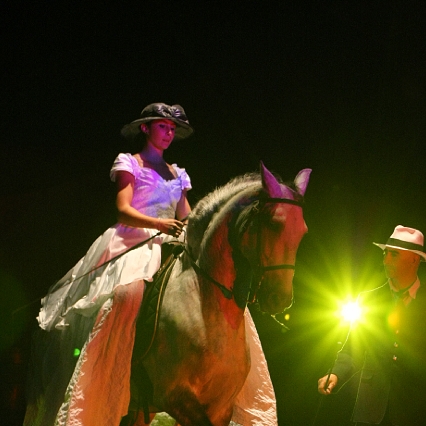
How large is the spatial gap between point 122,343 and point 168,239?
2.11ft

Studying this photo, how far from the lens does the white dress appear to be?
236cm

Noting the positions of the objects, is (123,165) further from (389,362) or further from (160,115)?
(389,362)

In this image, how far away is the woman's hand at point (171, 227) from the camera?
103 inches

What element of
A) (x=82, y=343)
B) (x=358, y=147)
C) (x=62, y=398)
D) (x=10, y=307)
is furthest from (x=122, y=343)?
(x=358, y=147)

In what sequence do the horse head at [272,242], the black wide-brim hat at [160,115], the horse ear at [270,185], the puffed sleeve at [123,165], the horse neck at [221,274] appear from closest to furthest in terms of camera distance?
the horse head at [272,242] < the horse ear at [270,185] < the horse neck at [221,274] < the puffed sleeve at [123,165] < the black wide-brim hat at [160,115]

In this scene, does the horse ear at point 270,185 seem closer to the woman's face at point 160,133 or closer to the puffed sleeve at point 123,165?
the puffed sleeve at point 123,165

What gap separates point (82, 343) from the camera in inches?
102

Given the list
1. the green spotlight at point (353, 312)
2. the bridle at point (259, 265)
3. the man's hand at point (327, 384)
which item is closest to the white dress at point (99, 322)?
the bridle at point (259, 265)

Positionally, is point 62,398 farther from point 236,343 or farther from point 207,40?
point 207,40

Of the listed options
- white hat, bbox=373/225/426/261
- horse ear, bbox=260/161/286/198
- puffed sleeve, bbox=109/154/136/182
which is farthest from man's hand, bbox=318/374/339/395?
puffed sleeve, bbox=109/154/136/182

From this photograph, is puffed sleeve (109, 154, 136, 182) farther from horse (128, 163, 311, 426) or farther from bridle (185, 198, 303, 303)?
bridle (185, 198, 303, 303)

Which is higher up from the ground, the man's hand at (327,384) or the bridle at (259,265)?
the bridle at (259,265)

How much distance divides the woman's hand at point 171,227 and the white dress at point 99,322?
175 millimetres

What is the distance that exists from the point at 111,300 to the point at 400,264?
1.72 m
